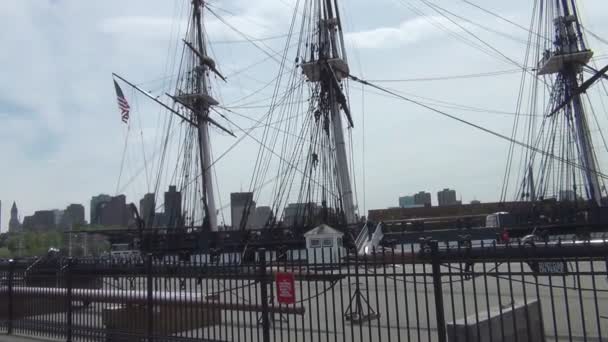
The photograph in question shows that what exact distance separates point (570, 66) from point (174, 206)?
38.6 m

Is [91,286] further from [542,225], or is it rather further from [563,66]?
[563,66]

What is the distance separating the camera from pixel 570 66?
41969mm

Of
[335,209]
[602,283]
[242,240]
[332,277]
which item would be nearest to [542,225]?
[335,209]

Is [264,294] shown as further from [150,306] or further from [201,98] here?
[201,98]

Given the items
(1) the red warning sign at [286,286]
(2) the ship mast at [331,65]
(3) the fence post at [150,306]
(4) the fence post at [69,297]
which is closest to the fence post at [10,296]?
(4) the fence post at [69,297]

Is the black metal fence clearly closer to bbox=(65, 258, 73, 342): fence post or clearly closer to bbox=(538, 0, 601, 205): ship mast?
bbox=(65, 258, 73, 342): fence post

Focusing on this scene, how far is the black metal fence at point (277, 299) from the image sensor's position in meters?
6.73

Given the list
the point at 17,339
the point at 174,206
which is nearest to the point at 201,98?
the point at 174,206

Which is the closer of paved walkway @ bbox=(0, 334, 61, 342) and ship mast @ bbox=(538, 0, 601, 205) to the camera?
paved walkway @ bbox=(0, 334, 61, 342)

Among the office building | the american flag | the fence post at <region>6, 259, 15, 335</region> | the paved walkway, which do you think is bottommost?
the paved walkway

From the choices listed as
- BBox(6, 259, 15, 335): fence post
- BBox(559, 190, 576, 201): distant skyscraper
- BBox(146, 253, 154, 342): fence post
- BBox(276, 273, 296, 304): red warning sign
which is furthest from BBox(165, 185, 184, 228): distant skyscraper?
BBox(276, 273, 296, 304): red warning sign

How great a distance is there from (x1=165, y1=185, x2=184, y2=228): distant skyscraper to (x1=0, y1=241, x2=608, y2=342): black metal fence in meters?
42.8

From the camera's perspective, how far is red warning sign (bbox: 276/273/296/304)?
25.7ft

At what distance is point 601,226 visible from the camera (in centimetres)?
3195
